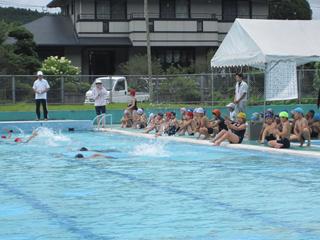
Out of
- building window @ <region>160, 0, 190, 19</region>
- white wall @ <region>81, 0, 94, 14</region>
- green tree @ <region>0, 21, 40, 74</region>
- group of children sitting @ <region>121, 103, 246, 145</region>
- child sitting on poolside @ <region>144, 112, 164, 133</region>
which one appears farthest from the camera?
building window @ <region>160, 0, 190, 19</region>

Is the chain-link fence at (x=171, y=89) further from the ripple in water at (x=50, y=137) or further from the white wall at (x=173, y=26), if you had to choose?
the white wall at (x=173, y=26)

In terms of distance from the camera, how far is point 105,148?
18.0 m

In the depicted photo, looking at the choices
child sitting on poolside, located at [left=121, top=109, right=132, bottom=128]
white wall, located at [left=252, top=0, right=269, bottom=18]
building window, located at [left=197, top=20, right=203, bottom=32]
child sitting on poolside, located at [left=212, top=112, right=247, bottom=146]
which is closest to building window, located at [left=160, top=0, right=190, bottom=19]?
building window, located at [left=197, top=20, right=203, bottom=32]

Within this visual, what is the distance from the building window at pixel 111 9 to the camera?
4425 centimetres

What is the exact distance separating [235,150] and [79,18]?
29.2 meters

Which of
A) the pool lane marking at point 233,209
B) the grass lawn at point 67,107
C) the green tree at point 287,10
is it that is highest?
the green tree at point 287,10

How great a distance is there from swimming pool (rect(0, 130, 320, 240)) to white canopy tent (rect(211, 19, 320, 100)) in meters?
2.64

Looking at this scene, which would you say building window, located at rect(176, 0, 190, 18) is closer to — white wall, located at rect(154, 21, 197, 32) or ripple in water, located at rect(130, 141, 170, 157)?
white wall, located at rect(154, 21, 197, 32)

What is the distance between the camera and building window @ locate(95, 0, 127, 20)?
44250 millimetres

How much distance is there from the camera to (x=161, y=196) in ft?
31.6

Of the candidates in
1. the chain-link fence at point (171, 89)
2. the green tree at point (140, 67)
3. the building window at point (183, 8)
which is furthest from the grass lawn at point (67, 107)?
the building window at point (183, 8)

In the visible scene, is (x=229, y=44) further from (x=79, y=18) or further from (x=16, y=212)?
(x=79, y=18)

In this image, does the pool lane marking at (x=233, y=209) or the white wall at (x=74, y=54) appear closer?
the pool lane marking at (x=233, y=209)

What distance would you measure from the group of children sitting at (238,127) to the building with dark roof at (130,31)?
2247 centimetres
